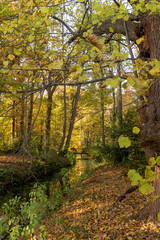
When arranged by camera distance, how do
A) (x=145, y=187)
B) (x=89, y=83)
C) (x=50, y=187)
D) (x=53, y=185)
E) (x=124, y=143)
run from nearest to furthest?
(x=145, y=187) → (x=124, y=143) → (x=89, y=83) → (x=50, y=187) → (x=53, y=185)

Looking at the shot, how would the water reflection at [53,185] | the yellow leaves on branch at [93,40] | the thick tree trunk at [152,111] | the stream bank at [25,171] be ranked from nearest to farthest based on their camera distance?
the yellow leaves on branch at [93,40] → the thick tree trunk at [152,111] → the water reflection at [53,185] → the stream bank at [25,171]

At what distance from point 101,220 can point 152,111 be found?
2782 millimetres

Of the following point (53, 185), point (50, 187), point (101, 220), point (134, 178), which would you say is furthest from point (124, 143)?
point (53, 185)

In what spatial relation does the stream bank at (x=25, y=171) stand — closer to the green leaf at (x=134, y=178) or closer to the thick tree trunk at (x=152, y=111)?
the thick tree trunk at (x=152, y=111)

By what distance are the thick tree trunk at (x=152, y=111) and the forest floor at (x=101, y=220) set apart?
0.46 m

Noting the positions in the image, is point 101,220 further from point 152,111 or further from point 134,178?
point 134,178

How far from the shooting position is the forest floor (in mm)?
3309

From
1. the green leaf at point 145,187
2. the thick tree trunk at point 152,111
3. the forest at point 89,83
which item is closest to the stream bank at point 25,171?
the forest at point 89,83

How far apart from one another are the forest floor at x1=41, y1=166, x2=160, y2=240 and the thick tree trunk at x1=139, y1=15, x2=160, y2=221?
1.51 ft

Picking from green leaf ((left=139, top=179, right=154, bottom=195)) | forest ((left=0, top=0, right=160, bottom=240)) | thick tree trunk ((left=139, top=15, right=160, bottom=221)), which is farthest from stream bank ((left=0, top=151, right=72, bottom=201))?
green leaf ((left=139, top=179, right=154, bottom=195))

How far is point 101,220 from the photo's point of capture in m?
4.25

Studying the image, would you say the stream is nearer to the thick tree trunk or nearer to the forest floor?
the forest floor

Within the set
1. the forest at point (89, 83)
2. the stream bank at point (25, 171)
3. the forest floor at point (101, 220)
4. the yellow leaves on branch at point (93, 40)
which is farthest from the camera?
the stream bank at point (25, 171)

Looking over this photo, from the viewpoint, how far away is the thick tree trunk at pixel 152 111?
2926mm
